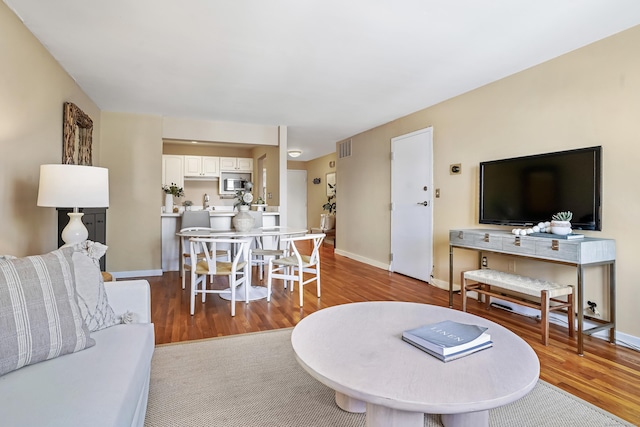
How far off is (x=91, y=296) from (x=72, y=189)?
1039 millimetres

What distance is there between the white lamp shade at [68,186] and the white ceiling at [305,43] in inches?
42.1

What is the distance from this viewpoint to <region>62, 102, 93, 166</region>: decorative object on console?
317 centimetres

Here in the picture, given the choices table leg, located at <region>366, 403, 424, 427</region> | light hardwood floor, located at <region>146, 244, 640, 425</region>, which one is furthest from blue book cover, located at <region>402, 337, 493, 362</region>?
light hardwood floor, located at <region>146, 244, 640, 425</region>

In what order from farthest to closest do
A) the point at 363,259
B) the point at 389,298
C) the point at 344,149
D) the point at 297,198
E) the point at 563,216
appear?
the point at 297,198
the point at 344,149
the point at 363,259
the point at 389,298
the point at 563,216

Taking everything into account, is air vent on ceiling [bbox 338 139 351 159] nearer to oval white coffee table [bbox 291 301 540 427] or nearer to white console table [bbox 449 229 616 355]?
white console table [bbox 449 229 616 355]

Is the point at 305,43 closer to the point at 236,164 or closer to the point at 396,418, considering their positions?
the point at 396,418

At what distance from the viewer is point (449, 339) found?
50.9 inches

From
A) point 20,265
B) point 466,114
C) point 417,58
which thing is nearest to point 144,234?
point 20,265

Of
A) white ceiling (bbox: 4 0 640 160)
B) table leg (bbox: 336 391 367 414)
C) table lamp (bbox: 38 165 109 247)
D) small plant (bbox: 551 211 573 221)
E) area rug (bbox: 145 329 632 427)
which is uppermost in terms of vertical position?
white ceiling (bbox: 4 0 640 160)

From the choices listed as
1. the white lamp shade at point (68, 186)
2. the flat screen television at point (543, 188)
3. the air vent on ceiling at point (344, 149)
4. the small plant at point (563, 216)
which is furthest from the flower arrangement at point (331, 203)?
the white lamp shade at point (68, 186)

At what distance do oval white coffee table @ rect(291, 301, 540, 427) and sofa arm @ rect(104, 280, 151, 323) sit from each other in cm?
86

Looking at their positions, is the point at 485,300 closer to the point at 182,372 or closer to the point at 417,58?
the point at 417,58

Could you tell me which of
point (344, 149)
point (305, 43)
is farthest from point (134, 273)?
point (344, 149)

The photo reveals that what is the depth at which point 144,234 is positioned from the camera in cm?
481
